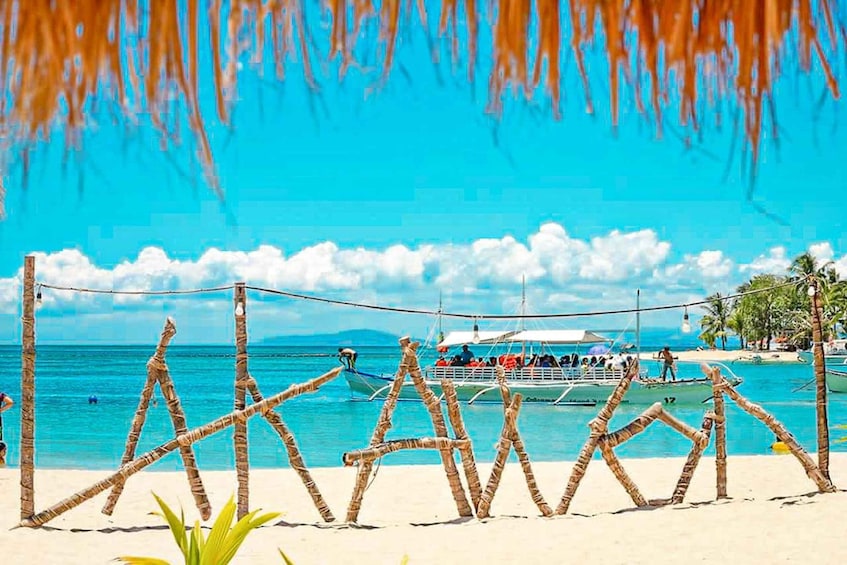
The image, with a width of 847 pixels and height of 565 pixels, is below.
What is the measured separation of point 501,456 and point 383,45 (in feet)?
16.0

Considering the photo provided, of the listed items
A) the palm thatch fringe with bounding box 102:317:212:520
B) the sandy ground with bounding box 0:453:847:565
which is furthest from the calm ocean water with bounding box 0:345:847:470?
the palm thatch fringe with bounding box 102:317:212:520

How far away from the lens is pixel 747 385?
120ft

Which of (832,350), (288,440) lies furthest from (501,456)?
(832,350)

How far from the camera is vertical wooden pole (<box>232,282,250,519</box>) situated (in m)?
5.57

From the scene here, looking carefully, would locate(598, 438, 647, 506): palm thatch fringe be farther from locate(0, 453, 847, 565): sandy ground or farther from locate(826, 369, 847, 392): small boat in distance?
locate(826, 369, 847, 392): small boat in distance

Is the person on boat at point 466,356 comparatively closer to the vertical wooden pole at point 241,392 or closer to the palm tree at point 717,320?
the vertical wooden pole at point 241,392

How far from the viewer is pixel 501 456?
5.87m

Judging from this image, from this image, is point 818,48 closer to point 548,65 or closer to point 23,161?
point 548,65

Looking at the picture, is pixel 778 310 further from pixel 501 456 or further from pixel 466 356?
pixel 501 456

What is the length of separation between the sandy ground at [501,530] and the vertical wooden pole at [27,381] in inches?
9.5

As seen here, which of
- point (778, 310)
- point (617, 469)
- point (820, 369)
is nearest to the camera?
point (617, 469)

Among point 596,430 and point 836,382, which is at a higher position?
point 596,430

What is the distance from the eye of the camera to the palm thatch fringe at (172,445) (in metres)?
5.42

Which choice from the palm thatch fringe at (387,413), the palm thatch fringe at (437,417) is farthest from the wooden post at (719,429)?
the palm thatch fringe at (387,413)
